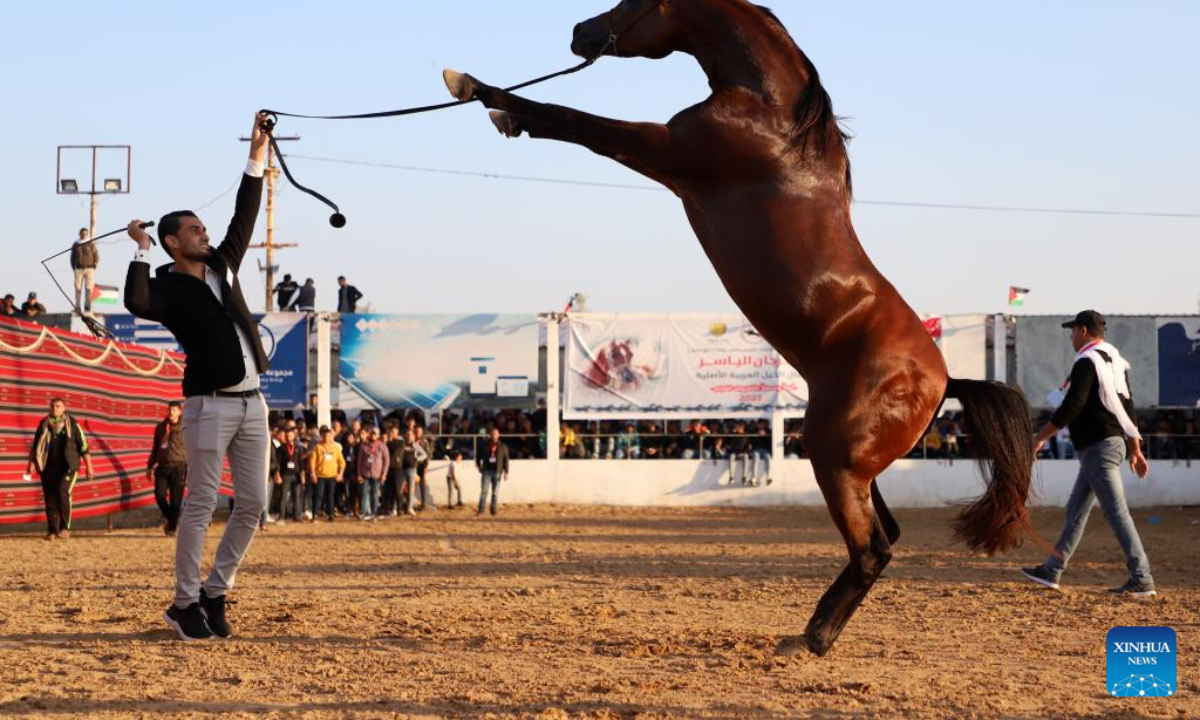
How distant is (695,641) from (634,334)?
2058 cm

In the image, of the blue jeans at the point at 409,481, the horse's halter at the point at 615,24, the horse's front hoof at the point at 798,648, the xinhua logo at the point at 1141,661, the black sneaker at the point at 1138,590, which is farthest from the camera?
the blue jeans at the point at 409,481

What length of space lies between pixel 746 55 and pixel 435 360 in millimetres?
20802

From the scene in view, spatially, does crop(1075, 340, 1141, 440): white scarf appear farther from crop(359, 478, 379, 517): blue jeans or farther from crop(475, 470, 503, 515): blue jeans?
crop(475, 470, 503, 515): blue jeans

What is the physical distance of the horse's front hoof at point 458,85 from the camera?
19.7ft

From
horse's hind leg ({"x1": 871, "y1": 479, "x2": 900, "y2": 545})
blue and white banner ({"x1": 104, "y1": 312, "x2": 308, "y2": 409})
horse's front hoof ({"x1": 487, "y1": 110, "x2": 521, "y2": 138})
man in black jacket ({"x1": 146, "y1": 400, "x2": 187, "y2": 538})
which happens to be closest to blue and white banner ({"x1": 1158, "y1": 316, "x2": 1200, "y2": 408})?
blue and white banner ({"x1": 104, "y1": 312, "x2": 308, "y2": 409})

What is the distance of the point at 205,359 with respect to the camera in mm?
6500

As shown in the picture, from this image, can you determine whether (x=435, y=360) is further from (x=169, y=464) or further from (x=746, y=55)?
(x=746, y=55)

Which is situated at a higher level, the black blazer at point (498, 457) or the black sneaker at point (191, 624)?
the black blazer at point (498, 457)

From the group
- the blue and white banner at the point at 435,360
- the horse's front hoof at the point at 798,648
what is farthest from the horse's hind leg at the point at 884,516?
the blue and white banner at the point at 435,360

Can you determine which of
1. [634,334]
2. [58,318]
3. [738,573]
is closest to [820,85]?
[738,573]

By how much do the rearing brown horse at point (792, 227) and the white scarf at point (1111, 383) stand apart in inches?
139

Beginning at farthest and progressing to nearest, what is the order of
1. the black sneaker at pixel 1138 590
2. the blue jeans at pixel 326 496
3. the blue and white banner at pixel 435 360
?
the blue and white banner at pixel 435 360, the blue jeans at pixel 326 496, the black sneaker at pixel 1138 590

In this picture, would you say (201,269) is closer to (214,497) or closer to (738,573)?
(214,497)

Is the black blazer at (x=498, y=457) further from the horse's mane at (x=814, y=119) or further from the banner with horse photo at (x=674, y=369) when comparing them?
the horse's mane at (x=814, y=119)
